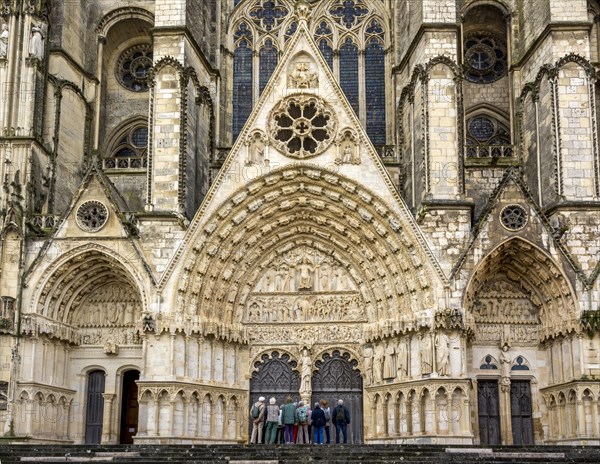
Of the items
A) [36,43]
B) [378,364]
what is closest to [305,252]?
[378,364]

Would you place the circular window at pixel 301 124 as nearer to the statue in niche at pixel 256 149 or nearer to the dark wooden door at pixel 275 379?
the statue in niche at pixel 256 149

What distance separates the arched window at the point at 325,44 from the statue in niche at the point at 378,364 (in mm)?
7333

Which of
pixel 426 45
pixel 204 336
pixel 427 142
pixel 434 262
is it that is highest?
pixel 426 45

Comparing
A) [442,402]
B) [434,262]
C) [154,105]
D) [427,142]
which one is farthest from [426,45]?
[442,402]

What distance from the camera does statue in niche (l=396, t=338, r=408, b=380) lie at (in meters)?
20.8

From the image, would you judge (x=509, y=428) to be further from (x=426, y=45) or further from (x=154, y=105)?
(x=154, y=105)

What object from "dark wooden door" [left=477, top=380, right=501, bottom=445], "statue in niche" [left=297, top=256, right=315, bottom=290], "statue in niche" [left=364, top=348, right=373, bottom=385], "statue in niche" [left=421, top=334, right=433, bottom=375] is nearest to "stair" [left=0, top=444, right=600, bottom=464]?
"statue in niche" [left=421, top=334, right=433, bottom=375]

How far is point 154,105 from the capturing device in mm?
21844

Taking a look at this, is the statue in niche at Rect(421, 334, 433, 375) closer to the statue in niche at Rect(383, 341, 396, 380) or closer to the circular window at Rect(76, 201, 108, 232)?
the statue in niche at Rect(383, 341, 396, 380)

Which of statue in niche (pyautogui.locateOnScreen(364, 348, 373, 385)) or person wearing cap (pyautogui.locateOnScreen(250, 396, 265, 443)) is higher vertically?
statue in niche (pyautogui.locateOnScreen(364, 348, 373, 385))

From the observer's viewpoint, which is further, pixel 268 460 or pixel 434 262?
pixel 434 262

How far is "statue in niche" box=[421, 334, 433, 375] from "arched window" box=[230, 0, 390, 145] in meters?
7.72

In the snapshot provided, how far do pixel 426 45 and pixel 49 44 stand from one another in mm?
9803

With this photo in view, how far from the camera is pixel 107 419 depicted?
22.0m
